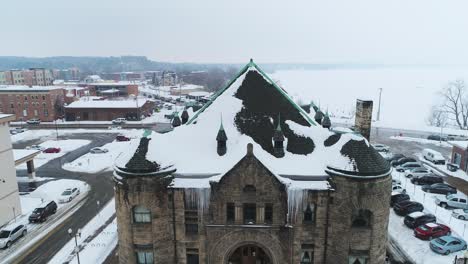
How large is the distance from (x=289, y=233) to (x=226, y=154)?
7494 mm

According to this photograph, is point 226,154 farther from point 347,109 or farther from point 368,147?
point 347,109

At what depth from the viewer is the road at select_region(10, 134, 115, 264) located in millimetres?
32375

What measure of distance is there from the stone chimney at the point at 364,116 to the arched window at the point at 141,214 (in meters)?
19.3

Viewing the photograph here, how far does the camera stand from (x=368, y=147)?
82.5 feet

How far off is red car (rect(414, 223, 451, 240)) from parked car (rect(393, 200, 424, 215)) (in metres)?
4.42

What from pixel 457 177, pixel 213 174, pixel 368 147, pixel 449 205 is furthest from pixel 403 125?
pixel 213 174

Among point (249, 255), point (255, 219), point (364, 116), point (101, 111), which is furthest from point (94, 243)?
point (101, 111)

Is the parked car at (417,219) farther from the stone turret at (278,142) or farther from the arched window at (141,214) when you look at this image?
the arched window at (141,214)

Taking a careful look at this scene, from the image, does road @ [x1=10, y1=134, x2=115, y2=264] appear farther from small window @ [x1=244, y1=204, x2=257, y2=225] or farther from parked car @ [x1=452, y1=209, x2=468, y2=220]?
parked car @ [x1=452, y1=209, x2=468, y2=220]

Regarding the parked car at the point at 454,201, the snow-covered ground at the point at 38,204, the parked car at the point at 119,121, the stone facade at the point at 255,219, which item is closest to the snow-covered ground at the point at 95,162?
the snow-covered ground at the point at 38,204

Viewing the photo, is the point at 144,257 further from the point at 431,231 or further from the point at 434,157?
the point at 434,157

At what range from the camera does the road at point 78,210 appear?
106 ft

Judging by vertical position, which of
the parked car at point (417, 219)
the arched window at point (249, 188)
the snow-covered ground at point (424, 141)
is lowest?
the snow-covered ground at point (424, 141)

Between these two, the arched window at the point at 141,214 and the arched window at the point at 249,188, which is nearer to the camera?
the arched window at the point at 249,188
